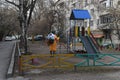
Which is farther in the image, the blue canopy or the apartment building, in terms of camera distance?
the apartment building

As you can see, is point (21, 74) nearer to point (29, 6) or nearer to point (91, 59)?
point (91, 59)

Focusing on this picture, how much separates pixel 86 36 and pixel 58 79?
1019 cm

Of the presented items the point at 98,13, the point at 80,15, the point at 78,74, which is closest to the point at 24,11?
the point at 80,15

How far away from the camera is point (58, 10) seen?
51625mm

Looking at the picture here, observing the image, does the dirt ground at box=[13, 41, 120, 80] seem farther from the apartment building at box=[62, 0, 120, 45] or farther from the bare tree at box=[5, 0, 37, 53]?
the apartment building at box=[62, 0, 120, 45]

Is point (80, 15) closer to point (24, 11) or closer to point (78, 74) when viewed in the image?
point (24, 11)

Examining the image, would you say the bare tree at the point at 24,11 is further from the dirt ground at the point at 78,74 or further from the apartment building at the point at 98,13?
the apartment building at the point at 98,13

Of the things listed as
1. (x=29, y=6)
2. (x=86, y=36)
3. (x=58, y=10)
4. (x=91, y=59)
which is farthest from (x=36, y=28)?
(x=91, y=59)

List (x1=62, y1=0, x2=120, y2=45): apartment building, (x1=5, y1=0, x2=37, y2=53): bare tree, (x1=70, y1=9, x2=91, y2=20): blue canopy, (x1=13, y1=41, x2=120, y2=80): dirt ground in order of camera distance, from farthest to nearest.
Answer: (x1=62, y1=0, x2=120, y2=45): apartment building
(x1=70, y1=9, x2=91, y2=20): blue canopy
(x1=5, y1=0, x2=37, y2=53): bare tree
(x1=13, y1=41, x2=120, y2=80): dirt ground

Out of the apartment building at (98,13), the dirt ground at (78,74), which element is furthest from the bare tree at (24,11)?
the apartment building at (98,13)

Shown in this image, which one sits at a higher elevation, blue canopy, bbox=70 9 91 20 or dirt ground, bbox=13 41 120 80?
blue canopy, bbox=70 9 91 20

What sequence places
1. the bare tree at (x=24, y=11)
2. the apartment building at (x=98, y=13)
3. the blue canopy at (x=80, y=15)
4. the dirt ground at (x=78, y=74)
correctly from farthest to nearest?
the apartment building at (x=98, y=13) < the blue canopy at (x=80, y=15) < the bare tree at (x=24, y=11) < the dirt ground at (x=78, y=74)

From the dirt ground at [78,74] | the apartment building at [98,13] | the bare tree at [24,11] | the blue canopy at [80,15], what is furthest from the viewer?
the apartment building at [98,13]

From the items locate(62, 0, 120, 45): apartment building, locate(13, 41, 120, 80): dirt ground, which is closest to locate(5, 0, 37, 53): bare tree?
locate(13, 41, 120, 80): dirt ground
